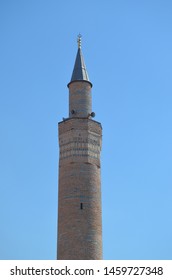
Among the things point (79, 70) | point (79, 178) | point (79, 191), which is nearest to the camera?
point (79, 191)

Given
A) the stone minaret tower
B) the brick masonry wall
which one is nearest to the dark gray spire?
the stone minaret tower

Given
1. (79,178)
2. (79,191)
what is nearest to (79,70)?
(79,178)

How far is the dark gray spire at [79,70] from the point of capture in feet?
83.4

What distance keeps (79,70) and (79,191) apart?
6015 mm

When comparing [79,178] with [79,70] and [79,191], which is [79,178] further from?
[79,70]

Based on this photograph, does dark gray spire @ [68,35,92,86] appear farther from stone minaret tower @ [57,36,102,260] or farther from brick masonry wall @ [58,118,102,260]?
brick masonry wall @ [58,118,102,260]

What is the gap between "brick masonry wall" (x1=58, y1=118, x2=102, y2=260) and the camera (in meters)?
22.4

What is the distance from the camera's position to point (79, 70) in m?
25.8

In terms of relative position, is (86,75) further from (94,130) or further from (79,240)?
(79,240)

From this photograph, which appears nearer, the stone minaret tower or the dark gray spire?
the stone minaret tower

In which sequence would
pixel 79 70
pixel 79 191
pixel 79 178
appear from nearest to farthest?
pixel 79 191, pixel 79 178, pixel 79 70

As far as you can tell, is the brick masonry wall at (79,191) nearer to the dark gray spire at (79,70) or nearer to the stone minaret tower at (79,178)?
the stone minaret tower at (79,178)

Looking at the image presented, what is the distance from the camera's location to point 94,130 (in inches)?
974

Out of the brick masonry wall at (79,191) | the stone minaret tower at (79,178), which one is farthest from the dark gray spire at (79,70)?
the brick masonry wall at (79,191)
